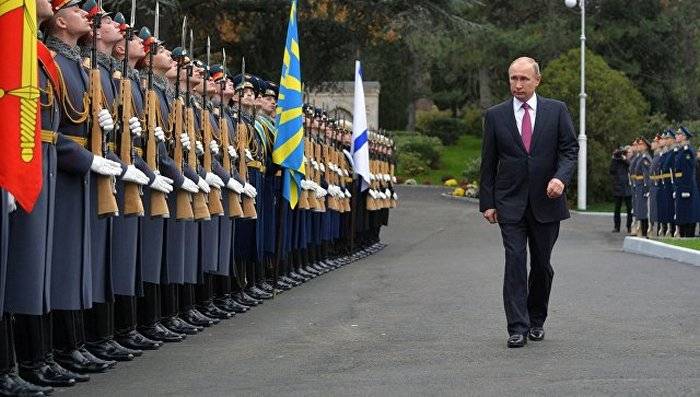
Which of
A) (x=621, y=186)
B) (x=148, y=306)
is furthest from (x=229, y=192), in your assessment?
(x=621, y=186)

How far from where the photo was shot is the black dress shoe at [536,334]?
9.30 m

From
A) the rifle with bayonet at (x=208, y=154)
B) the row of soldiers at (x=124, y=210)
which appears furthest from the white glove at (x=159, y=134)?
the rifle with bayonet at (x=208, y=154)

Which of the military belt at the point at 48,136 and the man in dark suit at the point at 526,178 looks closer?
the military belt at the point at 48,136

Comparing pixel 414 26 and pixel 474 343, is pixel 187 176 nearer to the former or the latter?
pixel 474 343

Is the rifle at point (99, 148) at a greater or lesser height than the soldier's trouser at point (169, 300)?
greater

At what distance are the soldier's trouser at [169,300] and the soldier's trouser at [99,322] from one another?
135 cm

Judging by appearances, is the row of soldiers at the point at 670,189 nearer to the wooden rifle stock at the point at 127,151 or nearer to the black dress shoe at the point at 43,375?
the wooden rifle stock at the point at 127,151

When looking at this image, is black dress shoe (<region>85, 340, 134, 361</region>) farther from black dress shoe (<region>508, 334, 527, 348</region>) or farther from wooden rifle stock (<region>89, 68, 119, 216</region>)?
black dress shoe (<region>508, 334, 527, 348</region>)

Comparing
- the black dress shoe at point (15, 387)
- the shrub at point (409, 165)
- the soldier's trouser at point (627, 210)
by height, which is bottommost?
the black dress shoe at point (15, 387)

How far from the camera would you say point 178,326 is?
10039mm

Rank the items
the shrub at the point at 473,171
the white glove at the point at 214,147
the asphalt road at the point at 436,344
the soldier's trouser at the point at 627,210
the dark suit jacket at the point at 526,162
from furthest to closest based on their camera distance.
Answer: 1. the shrub at the point at 473,171
2. the soldier's trouser at the point at 627,210
3. the white glove at the point at 214,147
4. the dark suit jacket at the point at 526,162
5. the asphalt road at the point at 436,344

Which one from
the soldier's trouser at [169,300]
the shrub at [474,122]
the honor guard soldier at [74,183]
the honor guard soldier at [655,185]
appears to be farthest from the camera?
the shrub at [474,122]

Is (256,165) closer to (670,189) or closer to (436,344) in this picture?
(436,344)

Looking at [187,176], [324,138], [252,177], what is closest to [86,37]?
[187,176]
